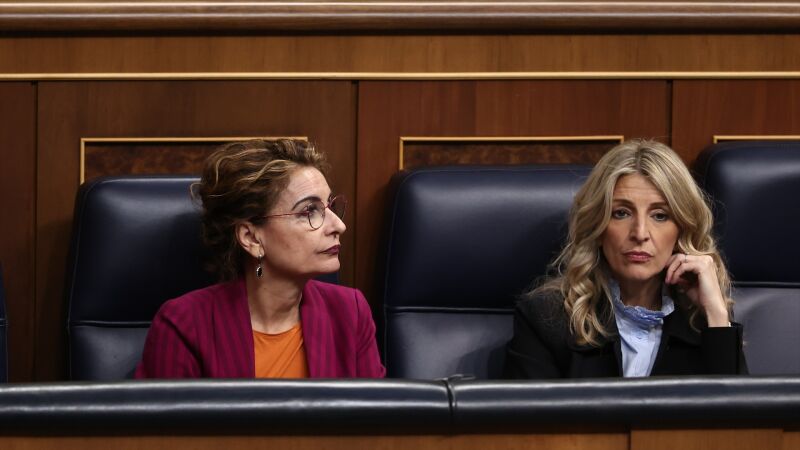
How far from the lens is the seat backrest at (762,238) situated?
5.43 ft

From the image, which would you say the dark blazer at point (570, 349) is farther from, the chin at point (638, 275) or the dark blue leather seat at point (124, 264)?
the dark blue leather seat at point (124, 264)

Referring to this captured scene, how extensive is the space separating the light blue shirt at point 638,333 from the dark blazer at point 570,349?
0.01 meters

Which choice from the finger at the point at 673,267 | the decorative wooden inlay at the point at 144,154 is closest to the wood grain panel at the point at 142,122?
the decorative wooden inlay at the point at 144,154

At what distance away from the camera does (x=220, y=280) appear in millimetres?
1625

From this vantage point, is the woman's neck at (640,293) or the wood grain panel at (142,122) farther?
the wood grain panel at (142,122)

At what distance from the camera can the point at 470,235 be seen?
162 cm

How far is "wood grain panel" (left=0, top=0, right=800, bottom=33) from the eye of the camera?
176cm

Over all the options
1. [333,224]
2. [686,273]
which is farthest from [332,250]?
[686,273]

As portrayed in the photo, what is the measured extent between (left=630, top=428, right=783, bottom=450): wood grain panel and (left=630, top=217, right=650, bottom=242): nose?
75 centimetres

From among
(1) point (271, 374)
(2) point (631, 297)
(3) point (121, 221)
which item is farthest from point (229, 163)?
(2) point (631, 297)

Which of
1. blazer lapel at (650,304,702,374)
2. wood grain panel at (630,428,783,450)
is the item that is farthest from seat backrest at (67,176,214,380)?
wood grain panel at (630,428,783,450)

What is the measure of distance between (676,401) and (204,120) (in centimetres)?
110

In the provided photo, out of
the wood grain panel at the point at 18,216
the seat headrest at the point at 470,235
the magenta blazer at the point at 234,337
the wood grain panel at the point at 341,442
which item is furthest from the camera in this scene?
the wood grain panel at the point at 18,216

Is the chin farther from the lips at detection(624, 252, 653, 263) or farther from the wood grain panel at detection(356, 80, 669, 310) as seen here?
the wood grain panel at detection(356, 80, 669, 310)
